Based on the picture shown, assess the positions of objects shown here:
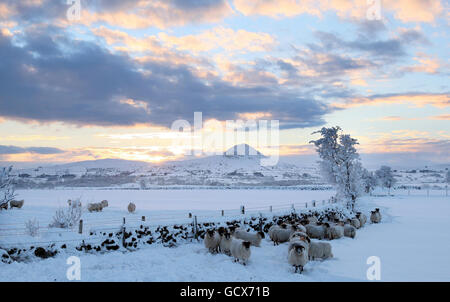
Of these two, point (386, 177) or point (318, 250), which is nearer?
point (318, 250)

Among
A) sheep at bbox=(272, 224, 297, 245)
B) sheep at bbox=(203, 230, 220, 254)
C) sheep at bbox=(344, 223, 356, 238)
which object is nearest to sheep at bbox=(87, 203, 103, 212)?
sheep at bbox=(203, 230, 220, 254)

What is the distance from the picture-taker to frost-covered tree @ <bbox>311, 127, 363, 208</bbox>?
34.2 metres

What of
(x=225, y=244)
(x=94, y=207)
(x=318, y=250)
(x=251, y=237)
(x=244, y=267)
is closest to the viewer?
(x=244, y=267)

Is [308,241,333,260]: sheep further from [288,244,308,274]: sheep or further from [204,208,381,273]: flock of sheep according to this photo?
[288,244,308,274]: sheep

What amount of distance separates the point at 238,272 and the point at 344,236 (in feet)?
35.7

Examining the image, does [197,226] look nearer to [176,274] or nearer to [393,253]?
[176,274]

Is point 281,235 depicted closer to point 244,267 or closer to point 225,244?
point 225,244

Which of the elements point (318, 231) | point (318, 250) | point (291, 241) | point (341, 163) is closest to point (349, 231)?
point (318, 231)

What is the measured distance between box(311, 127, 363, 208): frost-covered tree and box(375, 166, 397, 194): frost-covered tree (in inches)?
2599

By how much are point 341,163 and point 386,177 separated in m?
69.2

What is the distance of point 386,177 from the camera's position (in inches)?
3730

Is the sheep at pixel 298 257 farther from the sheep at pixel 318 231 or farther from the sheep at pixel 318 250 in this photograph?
the sheep at pixel 318 231
